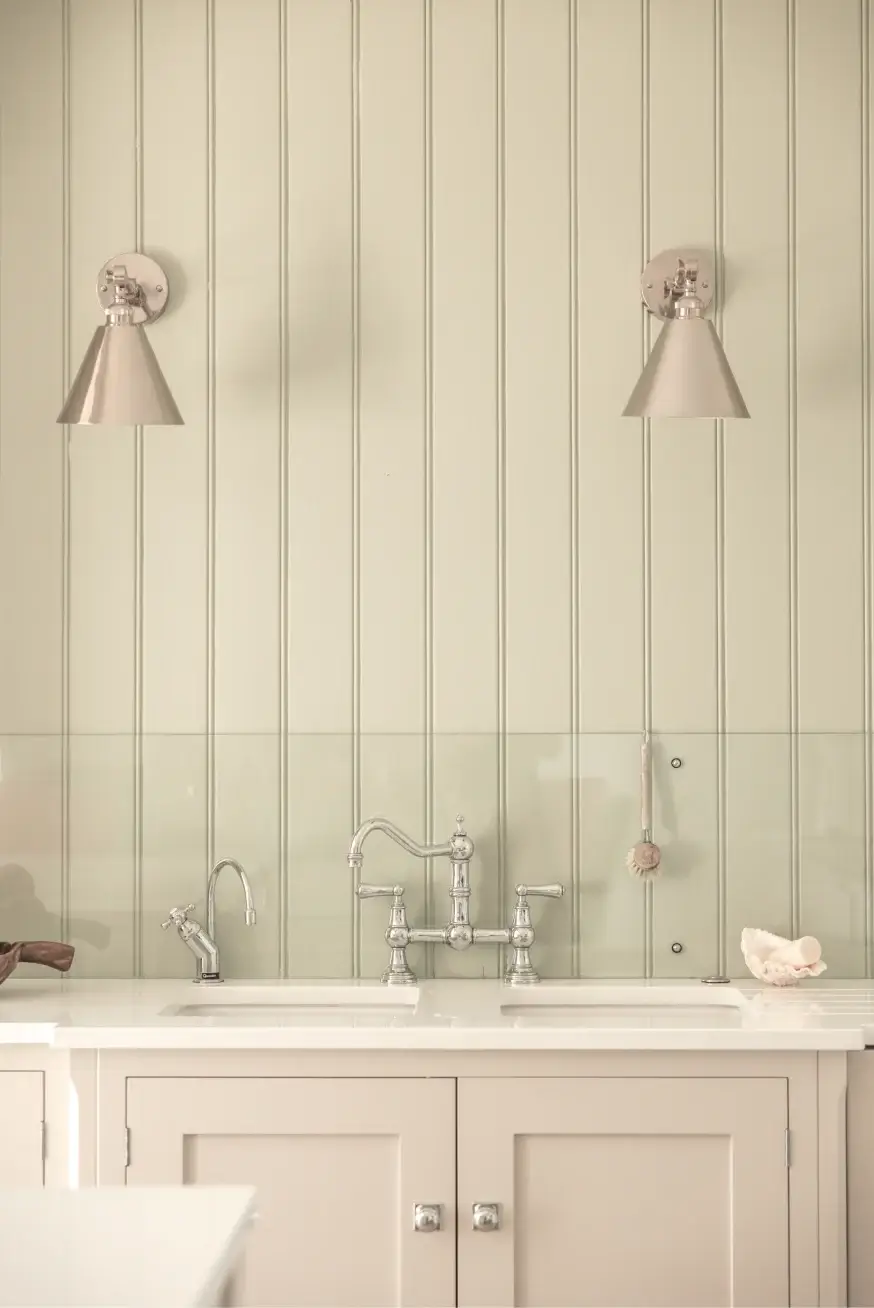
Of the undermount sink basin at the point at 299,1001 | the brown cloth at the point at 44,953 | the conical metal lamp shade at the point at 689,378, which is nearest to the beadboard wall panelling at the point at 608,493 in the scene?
the conical metal lamp shade at the point at 689,378

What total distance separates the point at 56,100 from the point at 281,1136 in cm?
184

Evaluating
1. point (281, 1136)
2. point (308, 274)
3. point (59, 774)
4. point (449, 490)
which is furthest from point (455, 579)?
point (281, 1136)

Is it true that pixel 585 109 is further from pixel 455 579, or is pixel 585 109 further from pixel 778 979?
pixel 778 979

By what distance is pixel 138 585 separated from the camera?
2.60 m

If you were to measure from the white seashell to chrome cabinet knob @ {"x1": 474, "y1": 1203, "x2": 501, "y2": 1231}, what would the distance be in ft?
2.10

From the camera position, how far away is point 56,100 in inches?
103

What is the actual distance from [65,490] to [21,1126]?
110 centimetres

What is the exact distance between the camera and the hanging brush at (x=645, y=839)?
2.53 metres

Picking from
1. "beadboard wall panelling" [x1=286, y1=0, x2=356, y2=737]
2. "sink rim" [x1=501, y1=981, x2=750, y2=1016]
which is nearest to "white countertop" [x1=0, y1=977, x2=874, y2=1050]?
"sink rim" [x1=501, y1=981, x2=750, y2=1016]

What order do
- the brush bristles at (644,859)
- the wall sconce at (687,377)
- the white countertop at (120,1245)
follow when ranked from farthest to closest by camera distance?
the brush bristles at (644,859)
the wall sconce at (687,377)
the white countertop at (120,1245)

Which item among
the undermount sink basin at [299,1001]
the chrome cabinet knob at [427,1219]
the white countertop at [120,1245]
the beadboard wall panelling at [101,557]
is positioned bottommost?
the chrome cabinet knob at [427,1219]

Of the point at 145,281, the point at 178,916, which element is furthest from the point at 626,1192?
the point at 145,281

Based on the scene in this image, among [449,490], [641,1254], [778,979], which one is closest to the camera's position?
[641,1254]

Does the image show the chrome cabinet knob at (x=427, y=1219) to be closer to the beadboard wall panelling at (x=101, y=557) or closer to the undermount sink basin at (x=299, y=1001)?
the undermount sink basin at (x=299, y=1001)
